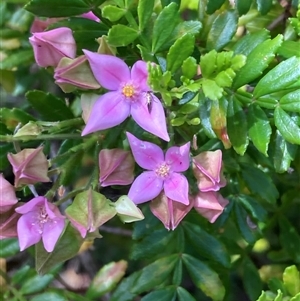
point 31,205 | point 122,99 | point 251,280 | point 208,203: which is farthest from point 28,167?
point 251,280

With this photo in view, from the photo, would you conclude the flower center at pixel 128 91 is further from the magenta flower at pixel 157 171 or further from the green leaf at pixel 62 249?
the green leaf at pixel 62 249

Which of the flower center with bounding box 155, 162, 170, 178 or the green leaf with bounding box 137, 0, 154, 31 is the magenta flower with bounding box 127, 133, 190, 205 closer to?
the flower center with bounding box 155, 162, 170, 178

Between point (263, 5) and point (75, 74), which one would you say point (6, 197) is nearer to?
point (75, 74)

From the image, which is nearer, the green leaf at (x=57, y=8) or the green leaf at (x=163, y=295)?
the green leaf at (x=57, y=8)

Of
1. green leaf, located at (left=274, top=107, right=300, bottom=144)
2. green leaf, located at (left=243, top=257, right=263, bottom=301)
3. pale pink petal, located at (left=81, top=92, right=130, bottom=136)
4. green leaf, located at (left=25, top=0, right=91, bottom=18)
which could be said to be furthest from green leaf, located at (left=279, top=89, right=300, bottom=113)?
green leaf, located at (left=243, top=257, right=263, bottom=301)

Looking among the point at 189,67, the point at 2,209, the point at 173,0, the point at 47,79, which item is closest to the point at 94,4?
the point at 173,0

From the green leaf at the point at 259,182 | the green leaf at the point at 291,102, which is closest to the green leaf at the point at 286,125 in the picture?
the green leaf at the point at 291,102

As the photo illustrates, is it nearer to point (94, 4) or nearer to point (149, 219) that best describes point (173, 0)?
point (94, 4)
